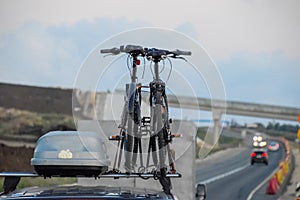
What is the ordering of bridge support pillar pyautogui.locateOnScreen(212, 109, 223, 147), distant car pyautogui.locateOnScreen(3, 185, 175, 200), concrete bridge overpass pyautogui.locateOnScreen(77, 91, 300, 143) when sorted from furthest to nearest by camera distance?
bridge support pillar pyautogui.locateOnScreen(212, 109, 223, 147), concrete bridge overpass pyautogui.locateOnScreen(77, 91, 300, 143), distant car pyautogui.locateOnScreen(3, 185, 175, 200)

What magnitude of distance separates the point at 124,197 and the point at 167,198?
1.36 ft

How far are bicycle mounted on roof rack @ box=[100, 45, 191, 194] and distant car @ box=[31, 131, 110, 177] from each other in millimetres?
1424

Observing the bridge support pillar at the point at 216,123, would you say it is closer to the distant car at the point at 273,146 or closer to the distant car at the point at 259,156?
the distant car at the point at 259,156

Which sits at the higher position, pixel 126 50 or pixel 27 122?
pixel 126 50

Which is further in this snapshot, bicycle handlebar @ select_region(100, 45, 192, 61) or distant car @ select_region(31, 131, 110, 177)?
bicycle handlebar @ select_region(100, 45, 192, 61)

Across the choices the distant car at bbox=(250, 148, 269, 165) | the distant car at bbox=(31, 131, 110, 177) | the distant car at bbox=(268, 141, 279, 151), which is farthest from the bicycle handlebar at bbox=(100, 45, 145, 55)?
Answer: the distant car at bbox=(268, 141, 279, 151)

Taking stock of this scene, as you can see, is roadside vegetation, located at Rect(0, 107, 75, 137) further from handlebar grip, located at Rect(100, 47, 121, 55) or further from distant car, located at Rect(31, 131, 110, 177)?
distant car, located at Rect(31, 131, 110, 177)

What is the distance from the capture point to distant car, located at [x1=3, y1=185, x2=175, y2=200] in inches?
195

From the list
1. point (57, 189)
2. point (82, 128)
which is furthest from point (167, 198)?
point (82, 128)

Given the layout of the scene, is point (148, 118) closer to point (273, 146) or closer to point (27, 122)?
point (27, 122)

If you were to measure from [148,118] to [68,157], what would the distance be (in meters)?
2.22

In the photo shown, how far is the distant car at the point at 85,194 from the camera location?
495 centimetres

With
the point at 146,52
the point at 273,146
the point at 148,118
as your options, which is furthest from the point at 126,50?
the point at 273,146

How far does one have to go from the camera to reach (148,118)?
848 cm
